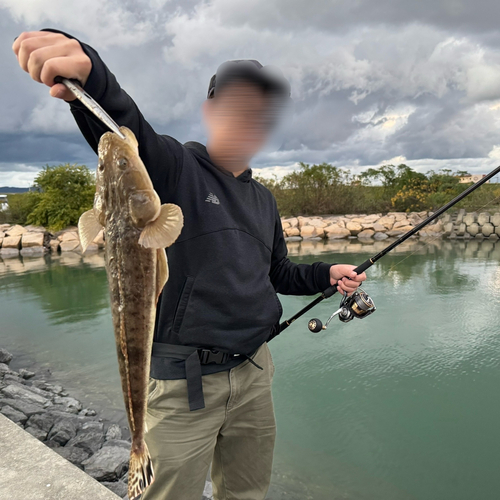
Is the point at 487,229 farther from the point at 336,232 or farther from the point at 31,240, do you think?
the point at 31,240

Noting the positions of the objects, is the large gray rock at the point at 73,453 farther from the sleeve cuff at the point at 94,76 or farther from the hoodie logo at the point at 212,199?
the sleeve cuff at the point at 94,76

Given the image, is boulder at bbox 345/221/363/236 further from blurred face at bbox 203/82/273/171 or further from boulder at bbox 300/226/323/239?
blurred face at bbox 203/82/273/171

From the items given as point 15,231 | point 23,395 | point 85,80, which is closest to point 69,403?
point 23,395

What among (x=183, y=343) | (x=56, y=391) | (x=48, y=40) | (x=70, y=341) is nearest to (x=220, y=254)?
(x=183, y=343)

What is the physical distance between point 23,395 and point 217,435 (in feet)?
12.4

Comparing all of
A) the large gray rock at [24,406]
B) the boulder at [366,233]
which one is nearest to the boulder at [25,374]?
the large gray rock at [24,406]

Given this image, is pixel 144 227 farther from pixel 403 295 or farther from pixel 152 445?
pixel 403 295

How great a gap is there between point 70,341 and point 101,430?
345 cm

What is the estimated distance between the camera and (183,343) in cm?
180

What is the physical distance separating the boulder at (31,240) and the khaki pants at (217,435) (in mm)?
20175

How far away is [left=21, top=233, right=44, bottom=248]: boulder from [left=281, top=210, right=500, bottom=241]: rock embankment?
11.3m

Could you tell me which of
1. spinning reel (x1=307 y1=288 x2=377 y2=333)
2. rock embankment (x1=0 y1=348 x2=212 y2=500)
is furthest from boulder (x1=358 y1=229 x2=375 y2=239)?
spinning reel (x1=307 y1=288 x2=377 y2=333)

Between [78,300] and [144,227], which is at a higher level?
[144,227]

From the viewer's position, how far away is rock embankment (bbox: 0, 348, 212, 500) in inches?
135
